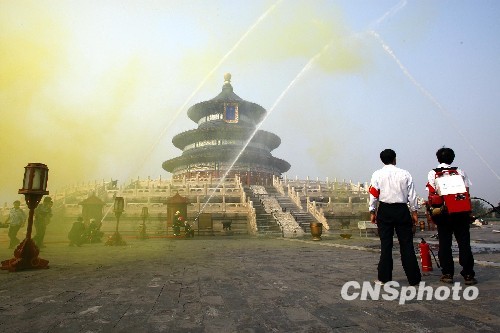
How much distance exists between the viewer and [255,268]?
5.62 m

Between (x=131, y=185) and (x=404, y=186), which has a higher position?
(x=131, y=185)

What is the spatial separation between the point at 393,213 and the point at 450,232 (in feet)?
3.12

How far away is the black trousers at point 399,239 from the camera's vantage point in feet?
12.5

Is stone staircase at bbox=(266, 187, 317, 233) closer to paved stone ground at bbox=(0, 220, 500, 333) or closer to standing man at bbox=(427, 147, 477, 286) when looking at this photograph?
paved stone ground at bbox=(0, 220, 500, 333)

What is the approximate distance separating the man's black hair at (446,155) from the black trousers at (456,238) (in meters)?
0.78

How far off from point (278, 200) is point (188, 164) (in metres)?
17.6

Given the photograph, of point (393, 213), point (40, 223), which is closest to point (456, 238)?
point (393, 213)

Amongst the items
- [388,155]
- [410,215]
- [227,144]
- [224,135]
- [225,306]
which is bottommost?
[225,306]

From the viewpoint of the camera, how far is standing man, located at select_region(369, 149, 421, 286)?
12.6ft

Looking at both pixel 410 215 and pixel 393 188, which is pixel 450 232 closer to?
pixel 410 215

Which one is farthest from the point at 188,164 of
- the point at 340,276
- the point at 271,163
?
the point at 340,276

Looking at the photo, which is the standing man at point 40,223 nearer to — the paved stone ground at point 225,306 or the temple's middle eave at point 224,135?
the paved stone ground at point 225,306

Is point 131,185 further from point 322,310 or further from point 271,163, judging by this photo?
point 322,310

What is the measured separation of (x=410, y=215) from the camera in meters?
3.99
